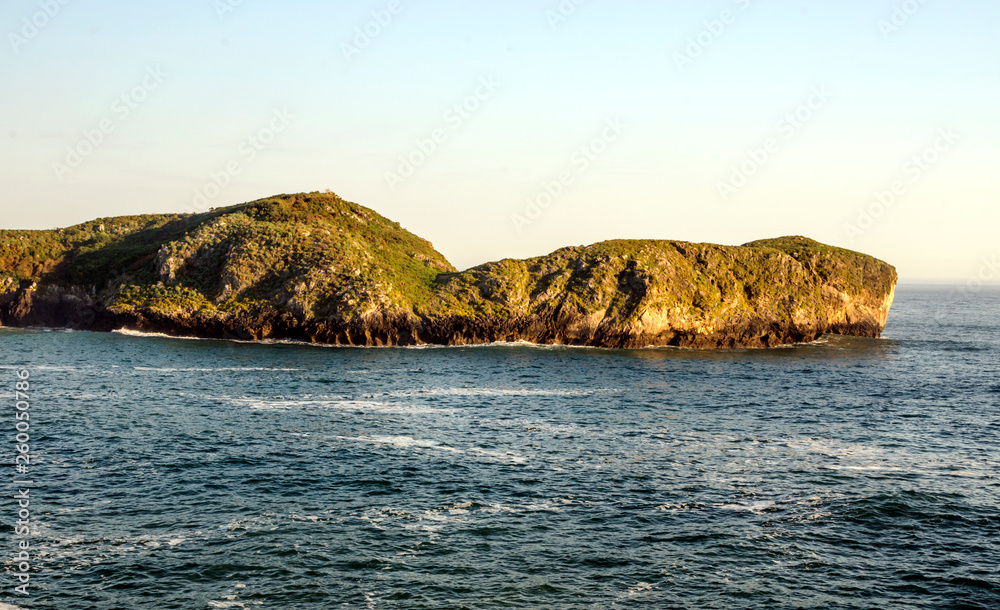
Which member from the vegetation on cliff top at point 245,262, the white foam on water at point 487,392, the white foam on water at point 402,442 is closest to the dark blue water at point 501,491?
the white foam on water at point 402,442

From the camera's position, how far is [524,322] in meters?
103

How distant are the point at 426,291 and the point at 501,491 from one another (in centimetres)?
7150

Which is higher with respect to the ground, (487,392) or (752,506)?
(487,392)

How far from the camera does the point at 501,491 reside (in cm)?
3697

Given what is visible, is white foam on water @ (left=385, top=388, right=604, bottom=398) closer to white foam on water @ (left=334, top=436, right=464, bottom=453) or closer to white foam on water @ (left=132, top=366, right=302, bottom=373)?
white foam on water @ (left=334, top=436, right=464, bottom=453)

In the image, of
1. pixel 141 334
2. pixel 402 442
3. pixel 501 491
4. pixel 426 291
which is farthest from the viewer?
pixel 426 291

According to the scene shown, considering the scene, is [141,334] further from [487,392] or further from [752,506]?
[752,506]

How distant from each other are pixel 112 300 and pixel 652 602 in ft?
337

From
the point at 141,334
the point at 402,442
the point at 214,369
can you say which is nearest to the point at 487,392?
the point at 402,442

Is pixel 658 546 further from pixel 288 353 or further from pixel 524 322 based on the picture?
pixel 524 322

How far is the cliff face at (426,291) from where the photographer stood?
100 metres

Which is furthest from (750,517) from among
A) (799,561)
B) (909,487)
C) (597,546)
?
(909,487)

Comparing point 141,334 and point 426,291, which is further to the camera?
point 426,291

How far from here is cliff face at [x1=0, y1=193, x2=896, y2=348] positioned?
100500 millimetres
